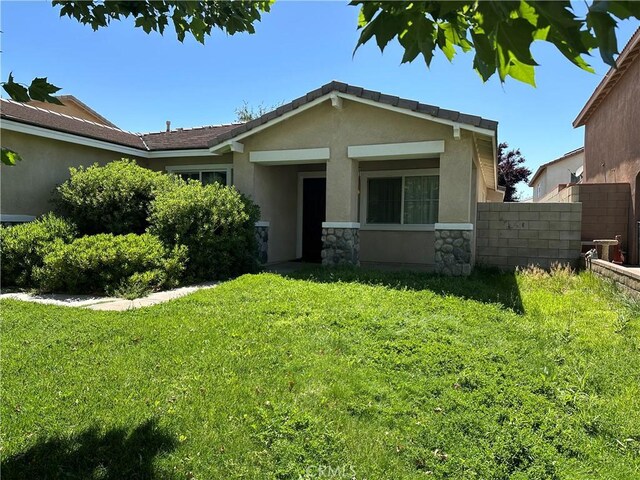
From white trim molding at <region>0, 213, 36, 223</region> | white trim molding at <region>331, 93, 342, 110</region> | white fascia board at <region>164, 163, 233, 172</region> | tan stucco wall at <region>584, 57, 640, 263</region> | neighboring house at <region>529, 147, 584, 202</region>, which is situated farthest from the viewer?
neighboring house at <region>529, 147, 584, 202</region>

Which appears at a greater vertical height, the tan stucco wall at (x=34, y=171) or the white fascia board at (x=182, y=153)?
the white fascia board at (x=182, y=153)

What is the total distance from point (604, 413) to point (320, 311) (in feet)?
11.5

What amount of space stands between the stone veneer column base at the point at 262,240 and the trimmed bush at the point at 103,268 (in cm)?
297

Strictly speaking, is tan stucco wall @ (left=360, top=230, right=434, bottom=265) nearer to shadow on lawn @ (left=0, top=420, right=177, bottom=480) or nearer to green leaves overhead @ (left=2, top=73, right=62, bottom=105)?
shadow on lawn @ (left=0, top=420, right=177, bottom=480)

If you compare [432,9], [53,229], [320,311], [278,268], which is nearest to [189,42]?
[432,9]

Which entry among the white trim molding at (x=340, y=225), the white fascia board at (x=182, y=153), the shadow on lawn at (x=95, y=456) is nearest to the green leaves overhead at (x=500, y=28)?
the shadow on lawn at (x=95, y=456)

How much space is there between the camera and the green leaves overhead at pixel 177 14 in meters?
3.07

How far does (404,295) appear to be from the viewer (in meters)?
7.24

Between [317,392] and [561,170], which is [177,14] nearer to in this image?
[317,392]

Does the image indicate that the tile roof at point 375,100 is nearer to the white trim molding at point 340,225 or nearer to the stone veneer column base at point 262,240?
the stone veneer column base at point 262,240

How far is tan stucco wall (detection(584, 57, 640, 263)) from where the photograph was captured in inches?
429

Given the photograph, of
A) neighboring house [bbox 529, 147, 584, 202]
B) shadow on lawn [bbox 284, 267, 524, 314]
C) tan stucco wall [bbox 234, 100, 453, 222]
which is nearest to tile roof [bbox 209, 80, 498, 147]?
tan stucco wall [bbox 234, 100, 453, 222]

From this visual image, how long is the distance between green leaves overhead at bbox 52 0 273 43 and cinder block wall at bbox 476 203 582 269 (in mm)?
9322

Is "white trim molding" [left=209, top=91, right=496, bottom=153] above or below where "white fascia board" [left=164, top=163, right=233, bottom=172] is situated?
above
